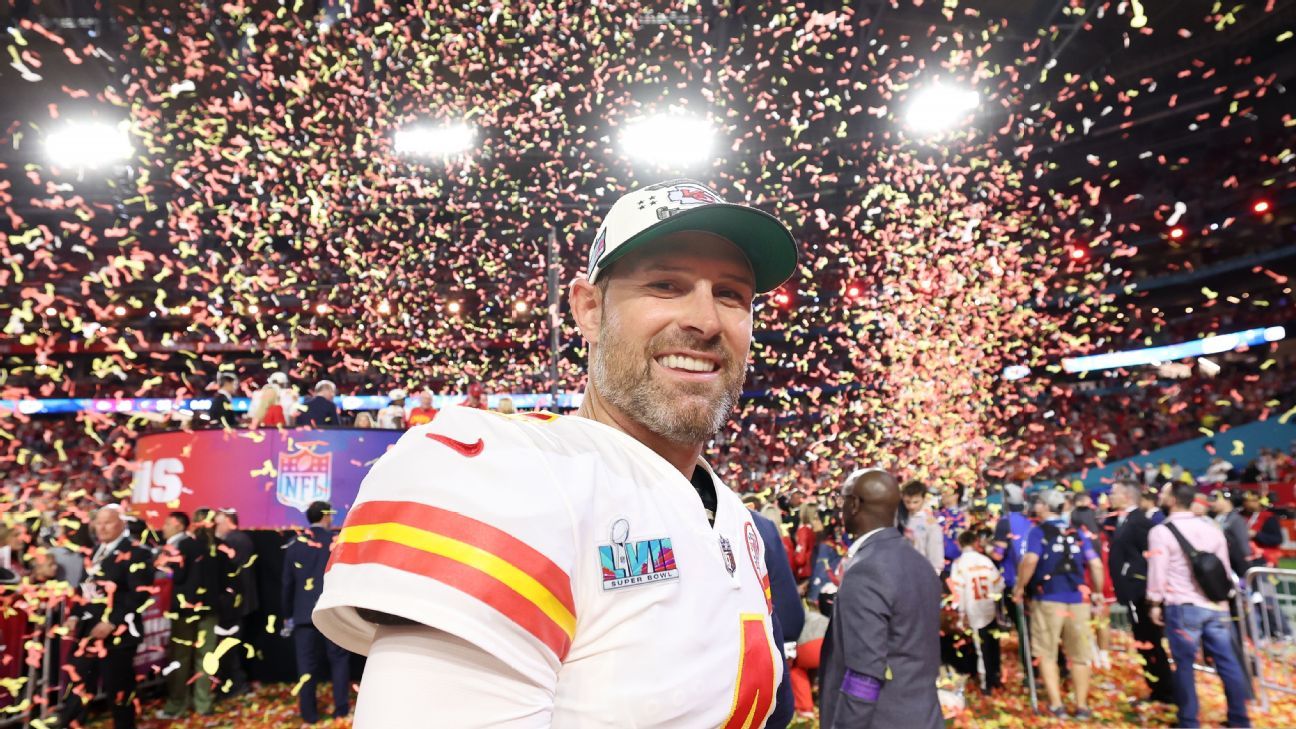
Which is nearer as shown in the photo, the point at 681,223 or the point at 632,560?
the point at 632,560

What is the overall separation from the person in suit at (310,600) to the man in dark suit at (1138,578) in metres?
8.01

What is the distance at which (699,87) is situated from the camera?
17.8 meters

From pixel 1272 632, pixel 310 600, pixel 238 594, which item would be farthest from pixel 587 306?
pixel 1272 632

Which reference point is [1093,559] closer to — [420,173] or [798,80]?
[798,80]

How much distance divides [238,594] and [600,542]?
875 cm

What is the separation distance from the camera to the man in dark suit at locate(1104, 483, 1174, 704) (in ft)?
24.8

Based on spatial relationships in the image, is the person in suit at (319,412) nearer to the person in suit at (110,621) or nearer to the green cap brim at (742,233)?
the person in suit at (110,621)

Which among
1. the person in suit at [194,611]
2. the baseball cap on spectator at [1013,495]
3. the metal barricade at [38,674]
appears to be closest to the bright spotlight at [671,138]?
the baseball cap on spectator at [1013,495]

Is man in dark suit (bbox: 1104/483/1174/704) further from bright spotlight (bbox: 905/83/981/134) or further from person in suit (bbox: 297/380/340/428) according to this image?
bright spotlight (bbox: 905/83/981/134)

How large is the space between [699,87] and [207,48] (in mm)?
10172

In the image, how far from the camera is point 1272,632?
25.5 ft

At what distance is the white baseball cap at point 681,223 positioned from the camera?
53.8 inches

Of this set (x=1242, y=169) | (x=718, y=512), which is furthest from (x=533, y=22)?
(x=1242, y=169)

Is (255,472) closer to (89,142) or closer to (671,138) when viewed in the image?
(671,138)
